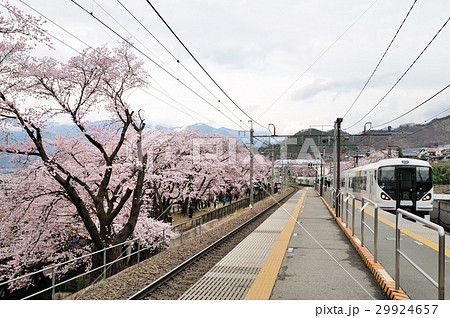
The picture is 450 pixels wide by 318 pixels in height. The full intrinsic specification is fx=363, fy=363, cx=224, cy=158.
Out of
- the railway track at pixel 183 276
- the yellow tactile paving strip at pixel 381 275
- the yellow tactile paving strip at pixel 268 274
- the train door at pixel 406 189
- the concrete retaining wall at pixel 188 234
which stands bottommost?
the concrete retaining wall at pixel 188 234

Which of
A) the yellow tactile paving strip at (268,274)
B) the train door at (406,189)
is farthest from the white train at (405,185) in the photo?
the yellow tactile paving strip at (268,274)

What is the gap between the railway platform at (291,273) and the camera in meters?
6.34

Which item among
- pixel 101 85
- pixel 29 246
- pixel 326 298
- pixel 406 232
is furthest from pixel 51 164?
pixel 406 232

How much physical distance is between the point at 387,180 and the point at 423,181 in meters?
1.64

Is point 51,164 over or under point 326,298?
over

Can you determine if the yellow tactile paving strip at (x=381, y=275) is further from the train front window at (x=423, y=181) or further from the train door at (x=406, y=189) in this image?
the train front window at (x=423, y=181)

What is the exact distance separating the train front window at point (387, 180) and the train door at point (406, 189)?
24 centimetres

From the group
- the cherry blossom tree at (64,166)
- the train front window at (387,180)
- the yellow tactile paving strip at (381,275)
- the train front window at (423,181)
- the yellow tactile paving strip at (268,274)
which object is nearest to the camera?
the yellow tactile paving strip at (381,275)

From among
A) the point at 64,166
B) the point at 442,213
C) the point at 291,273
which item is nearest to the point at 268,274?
the point at 291,273

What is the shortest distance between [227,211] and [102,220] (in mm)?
14938

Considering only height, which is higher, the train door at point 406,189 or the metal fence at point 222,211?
the train door at point 406,189

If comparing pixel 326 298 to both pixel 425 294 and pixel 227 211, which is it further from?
pixel 227 211

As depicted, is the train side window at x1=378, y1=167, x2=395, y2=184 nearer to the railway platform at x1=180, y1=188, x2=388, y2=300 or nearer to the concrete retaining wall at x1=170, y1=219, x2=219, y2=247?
the railway platform at x1=180, y1=188, x2=388, y2=300

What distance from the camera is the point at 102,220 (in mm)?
13445
